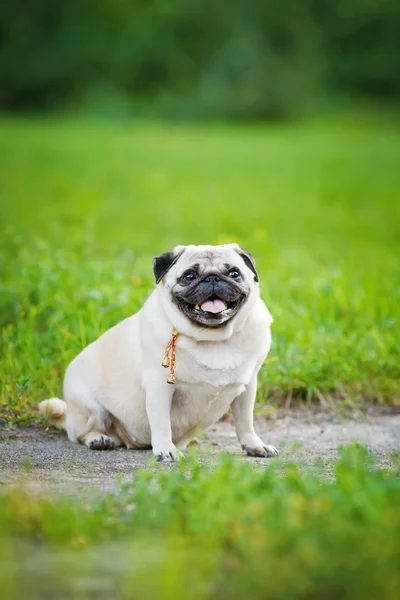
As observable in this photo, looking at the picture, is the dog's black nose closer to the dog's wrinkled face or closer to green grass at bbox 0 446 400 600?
the dog's wrinkled face

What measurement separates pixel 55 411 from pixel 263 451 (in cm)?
121

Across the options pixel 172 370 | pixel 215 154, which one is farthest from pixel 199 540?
pixel 215 154

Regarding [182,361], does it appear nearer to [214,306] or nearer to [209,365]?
[209,365]

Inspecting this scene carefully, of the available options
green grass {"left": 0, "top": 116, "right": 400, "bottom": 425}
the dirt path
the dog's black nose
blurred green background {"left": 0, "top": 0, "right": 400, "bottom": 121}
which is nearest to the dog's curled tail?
the dirt path

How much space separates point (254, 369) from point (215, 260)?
557 millimetres

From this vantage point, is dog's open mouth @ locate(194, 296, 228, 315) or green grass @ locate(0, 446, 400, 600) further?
dog's open mouth @ locate(194, 296, 228, 315)

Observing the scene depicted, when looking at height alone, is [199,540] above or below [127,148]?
below

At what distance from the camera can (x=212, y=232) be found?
12008 millimetres

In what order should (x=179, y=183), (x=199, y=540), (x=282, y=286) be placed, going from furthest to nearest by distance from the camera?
(x=179, y=183)
(x=282, y=286)
(x=199, y=540)

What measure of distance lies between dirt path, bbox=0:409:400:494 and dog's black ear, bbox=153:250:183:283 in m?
0.86

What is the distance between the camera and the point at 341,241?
12.3 m

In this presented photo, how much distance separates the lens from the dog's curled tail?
4.92 meters

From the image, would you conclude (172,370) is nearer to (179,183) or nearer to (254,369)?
(254,369)

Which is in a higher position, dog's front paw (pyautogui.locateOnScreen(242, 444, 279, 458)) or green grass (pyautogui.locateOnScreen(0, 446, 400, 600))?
green grass (pyautogui.locateOnScreen(0, 446, 400, 600))
